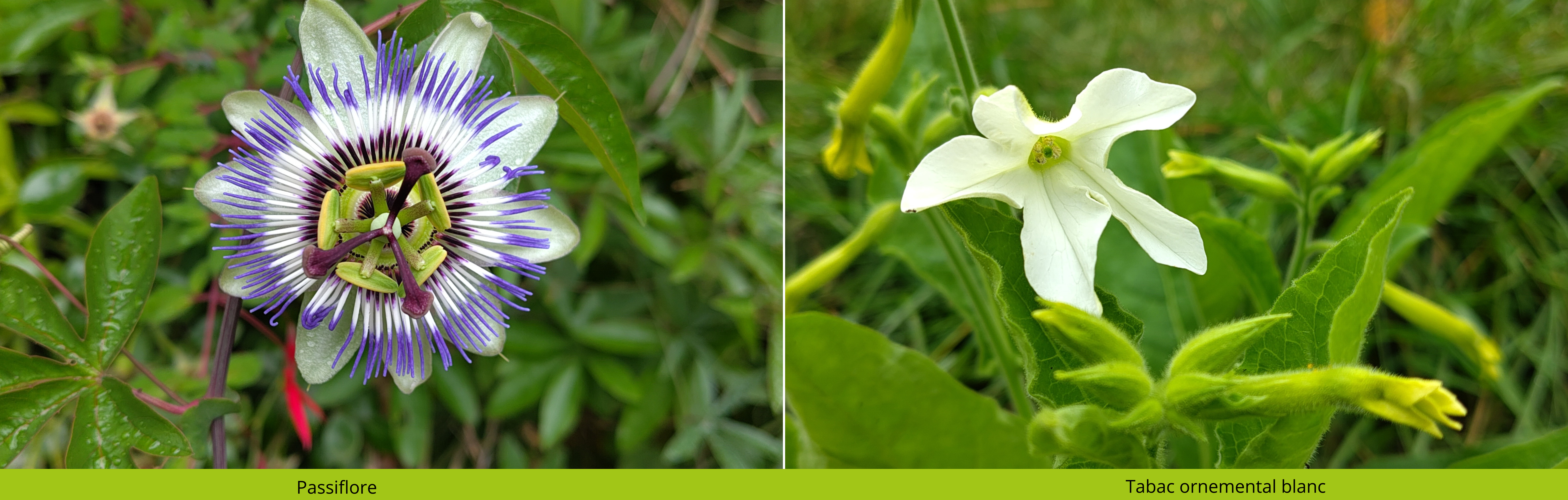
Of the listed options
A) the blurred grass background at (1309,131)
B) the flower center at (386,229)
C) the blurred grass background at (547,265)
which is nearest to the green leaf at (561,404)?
the blurred grass background at (547,265)

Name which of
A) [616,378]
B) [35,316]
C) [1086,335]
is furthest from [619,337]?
[1086,335]

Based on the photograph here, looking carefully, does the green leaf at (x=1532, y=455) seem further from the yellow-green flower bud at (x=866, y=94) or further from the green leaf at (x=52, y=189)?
the green leaf at (x=52, y=189)

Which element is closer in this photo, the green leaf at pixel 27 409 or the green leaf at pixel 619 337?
the green leaf at pixel 27 409

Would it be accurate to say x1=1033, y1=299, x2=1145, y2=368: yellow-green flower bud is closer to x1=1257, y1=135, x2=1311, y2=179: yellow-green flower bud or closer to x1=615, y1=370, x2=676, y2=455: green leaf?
x1=1257, y1=135, x2=1311, y2=179: yellow-green flower bud

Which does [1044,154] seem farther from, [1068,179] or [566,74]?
[566,74]

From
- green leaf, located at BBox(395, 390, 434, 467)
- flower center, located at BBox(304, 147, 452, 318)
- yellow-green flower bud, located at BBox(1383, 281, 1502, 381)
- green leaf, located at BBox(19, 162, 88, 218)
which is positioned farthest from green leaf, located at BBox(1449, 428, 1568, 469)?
green leaf, located at BBox(19, 162, 88, 218)

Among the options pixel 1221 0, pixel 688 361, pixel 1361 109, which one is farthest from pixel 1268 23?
pixel 688 361
